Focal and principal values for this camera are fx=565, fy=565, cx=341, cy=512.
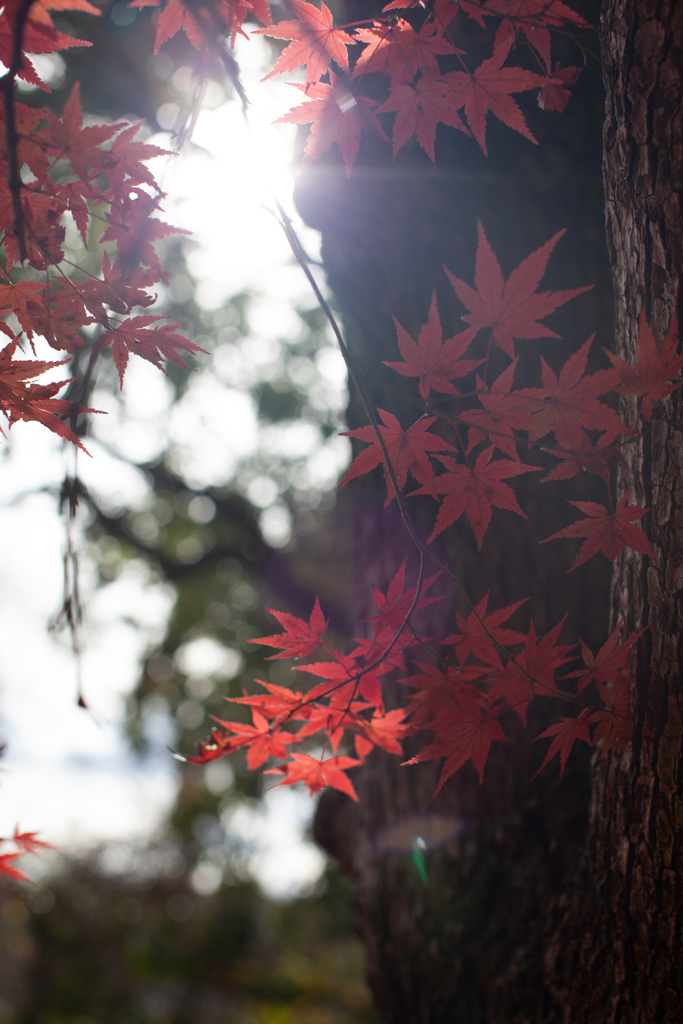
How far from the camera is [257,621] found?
16.0 feet

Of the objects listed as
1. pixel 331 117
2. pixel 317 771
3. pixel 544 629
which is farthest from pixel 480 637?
pixel 331 117

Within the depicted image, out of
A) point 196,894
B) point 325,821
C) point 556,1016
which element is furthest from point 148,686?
point 196,894

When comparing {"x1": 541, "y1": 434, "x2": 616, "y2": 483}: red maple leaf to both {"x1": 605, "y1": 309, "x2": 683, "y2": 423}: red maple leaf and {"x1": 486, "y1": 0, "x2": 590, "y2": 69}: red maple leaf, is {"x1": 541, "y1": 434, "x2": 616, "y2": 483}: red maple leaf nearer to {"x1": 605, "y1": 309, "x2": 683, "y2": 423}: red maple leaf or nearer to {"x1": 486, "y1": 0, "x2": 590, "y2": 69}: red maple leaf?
{"x1": 605, "y1": 309, "x2": 683, "y2": 423}: red maple leaf

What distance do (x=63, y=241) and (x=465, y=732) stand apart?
3.31 feet

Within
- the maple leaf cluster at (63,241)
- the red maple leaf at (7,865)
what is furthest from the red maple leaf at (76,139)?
the red maple leaf at (7,865)

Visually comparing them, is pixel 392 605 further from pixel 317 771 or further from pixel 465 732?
pixel 317 771

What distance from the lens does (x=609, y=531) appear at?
82 cm

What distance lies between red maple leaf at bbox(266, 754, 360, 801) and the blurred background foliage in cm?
65

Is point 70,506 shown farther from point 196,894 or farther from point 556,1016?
point 196,894

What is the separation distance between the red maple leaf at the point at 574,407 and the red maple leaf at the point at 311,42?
0.60m

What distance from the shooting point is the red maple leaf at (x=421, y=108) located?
0.90 m

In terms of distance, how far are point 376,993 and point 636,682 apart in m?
1.37

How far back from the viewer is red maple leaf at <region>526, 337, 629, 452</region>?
735mm

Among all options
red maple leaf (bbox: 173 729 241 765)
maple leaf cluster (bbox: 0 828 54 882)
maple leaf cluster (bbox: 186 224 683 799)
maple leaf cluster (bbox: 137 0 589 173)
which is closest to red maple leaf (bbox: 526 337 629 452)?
maple leaf cluster (bbox: 186 224 683 799)
